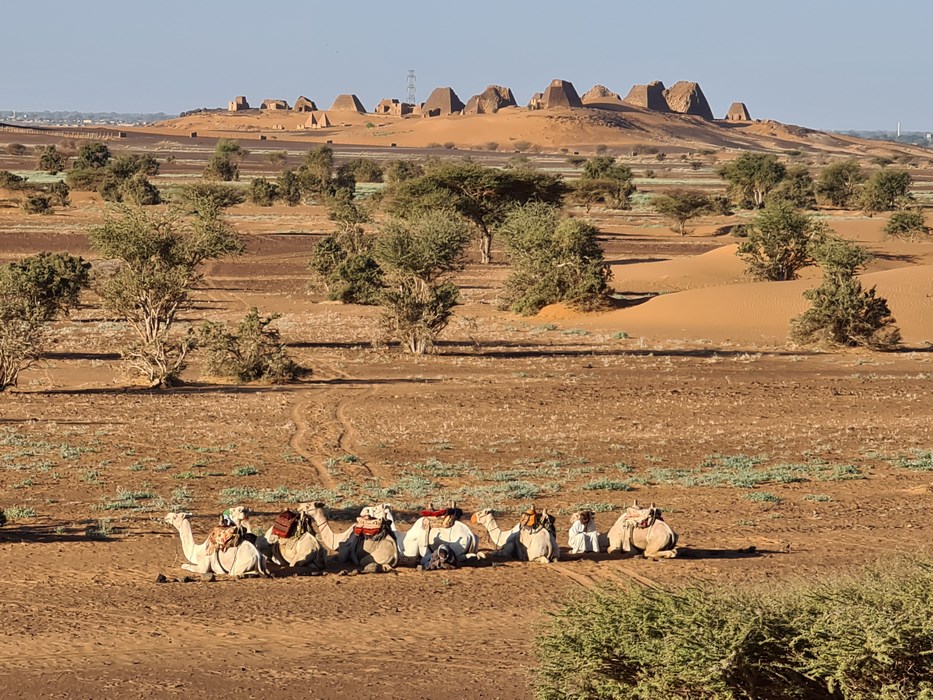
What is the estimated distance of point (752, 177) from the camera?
79312 millimetres

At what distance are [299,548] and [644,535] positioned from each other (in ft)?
9.76

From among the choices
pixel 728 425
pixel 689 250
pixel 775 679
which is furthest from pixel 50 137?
pixel 775 679

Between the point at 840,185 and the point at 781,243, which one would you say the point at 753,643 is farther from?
the point at 840,185

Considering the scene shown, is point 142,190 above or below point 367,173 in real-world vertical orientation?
below

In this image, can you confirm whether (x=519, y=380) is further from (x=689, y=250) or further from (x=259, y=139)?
(x=259, y=139)

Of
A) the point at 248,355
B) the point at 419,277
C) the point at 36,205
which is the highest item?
the point at 36,205

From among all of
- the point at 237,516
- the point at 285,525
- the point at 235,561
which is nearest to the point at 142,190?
the point at 237,516

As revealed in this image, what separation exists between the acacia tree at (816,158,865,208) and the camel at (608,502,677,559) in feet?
230

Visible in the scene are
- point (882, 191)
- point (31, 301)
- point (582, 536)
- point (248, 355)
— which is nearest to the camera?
point (582, 536)

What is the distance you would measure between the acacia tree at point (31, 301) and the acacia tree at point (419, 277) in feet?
23.5

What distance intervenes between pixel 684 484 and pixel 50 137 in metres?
170

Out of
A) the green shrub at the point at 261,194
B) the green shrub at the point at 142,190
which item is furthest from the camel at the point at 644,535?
the green shrub at the point at 261,194

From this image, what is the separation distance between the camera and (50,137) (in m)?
174

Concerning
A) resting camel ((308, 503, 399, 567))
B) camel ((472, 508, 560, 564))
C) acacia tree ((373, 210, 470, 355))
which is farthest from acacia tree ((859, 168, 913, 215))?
resting camel ((308, 503, 399, 567))
